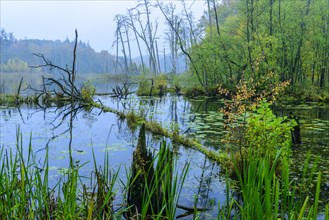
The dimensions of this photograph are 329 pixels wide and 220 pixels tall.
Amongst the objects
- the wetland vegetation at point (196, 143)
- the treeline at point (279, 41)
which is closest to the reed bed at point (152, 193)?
the wetland vegetation at point (196, 143)

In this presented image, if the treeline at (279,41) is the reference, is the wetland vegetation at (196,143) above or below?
below

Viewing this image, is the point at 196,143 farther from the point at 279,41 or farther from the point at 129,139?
the point at 279,41

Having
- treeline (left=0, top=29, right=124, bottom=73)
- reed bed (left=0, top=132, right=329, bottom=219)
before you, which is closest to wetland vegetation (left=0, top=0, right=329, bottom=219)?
reed bed (left=0, top=132, right=329, bottom=219)

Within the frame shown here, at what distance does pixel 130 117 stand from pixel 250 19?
44.3 feet

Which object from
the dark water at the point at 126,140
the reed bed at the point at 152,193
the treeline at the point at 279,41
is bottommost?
the dark water at the point at 126,140

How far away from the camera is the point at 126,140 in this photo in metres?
10.4

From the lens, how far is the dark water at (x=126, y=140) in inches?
249

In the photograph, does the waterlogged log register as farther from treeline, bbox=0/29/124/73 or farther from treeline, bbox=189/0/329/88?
treeline, bbox=0/29/124/73

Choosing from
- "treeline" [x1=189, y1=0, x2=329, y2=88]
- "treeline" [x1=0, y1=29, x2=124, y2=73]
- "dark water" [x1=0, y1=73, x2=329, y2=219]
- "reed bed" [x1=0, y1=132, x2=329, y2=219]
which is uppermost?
"treeline" [x1=0, y1=29, x2=124, y2=73]

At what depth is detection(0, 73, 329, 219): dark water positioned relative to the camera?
249 inches

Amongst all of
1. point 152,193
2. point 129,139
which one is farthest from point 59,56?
point 152,193

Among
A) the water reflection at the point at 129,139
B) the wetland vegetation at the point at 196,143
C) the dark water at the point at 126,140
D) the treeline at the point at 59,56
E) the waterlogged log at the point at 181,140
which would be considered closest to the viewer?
the wetland vegetation at the point at 196,143

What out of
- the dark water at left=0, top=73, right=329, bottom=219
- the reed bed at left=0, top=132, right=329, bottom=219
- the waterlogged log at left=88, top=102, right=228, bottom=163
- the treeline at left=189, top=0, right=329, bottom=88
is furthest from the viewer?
the treeline at left=189, top=0, right=329, bottom=88

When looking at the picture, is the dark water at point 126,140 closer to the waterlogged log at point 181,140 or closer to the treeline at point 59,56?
the waterlogged log at point 181,140
